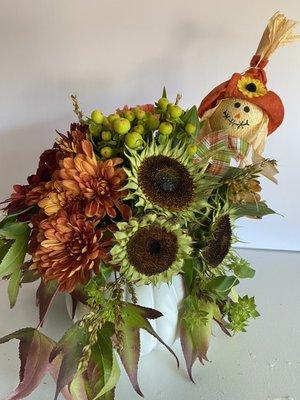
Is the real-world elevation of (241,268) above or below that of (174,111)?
below

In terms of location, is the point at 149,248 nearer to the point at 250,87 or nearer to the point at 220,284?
the point at 220,284

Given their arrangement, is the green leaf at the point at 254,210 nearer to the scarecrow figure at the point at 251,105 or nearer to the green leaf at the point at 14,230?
the scarecrow figure at the point at 251,105

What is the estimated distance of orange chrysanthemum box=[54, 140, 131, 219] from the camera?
0.48m

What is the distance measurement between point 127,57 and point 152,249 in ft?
1.61

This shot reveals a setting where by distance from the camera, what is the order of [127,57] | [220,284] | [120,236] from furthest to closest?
[127,57]
[220,284]
[120,236]

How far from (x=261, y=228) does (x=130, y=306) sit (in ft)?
1.71

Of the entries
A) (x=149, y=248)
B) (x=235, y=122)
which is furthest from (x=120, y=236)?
(x=235, y=122)

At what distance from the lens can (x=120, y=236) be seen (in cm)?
46

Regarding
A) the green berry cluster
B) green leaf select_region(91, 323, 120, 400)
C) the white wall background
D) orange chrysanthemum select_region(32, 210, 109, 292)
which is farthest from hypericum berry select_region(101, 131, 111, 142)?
the white wall background

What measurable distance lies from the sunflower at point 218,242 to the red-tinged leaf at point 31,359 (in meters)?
0.21

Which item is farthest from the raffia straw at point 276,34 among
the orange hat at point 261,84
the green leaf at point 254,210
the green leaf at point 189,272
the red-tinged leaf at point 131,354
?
the red-tinged leaf at point 131,354

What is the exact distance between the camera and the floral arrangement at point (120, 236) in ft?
1.53

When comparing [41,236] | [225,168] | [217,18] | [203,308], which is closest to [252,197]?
[225,168]

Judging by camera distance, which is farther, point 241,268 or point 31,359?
point 241,268
